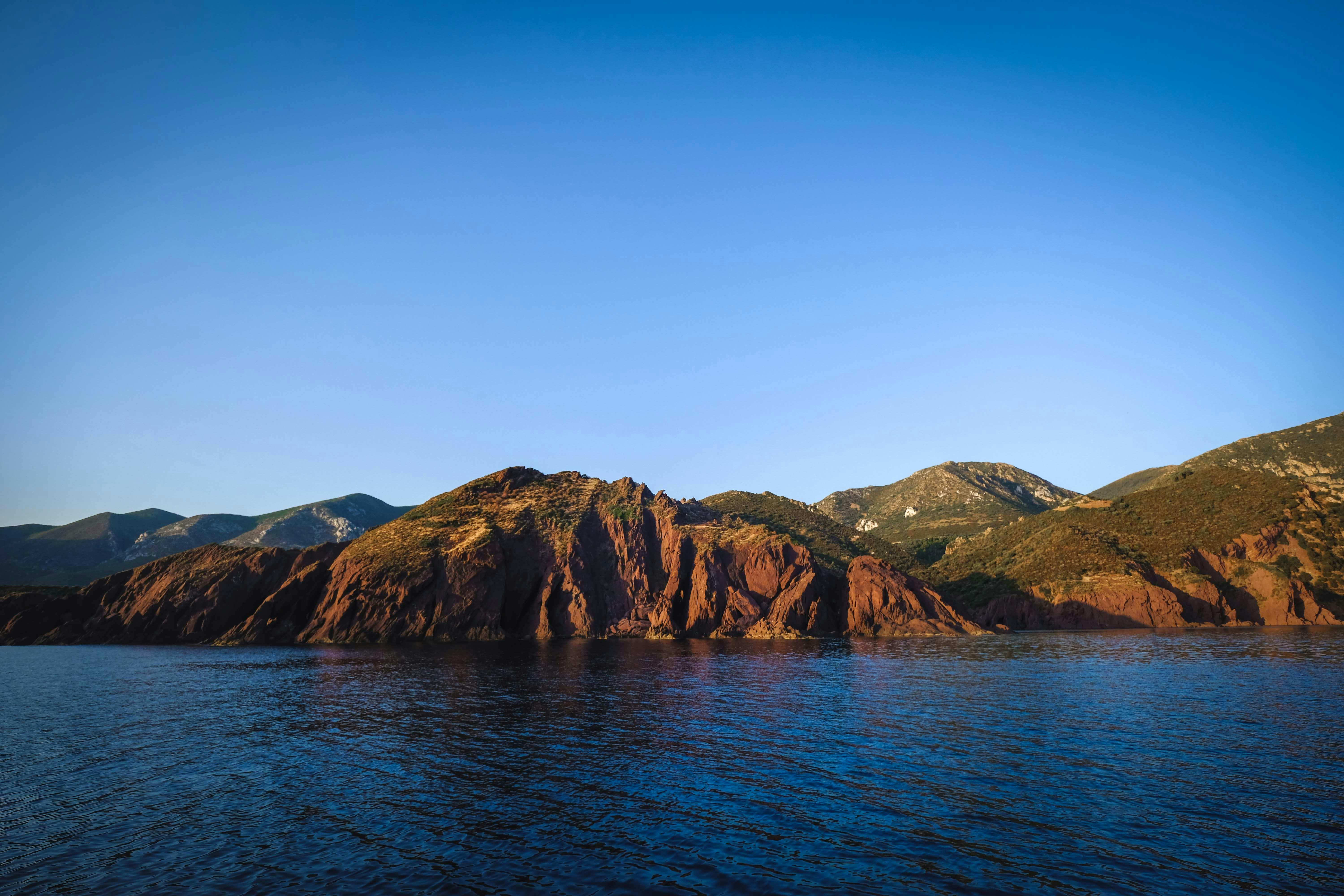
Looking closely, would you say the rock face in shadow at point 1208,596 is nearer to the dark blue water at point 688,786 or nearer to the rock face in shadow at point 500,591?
the rock face in shadow at point 500,591

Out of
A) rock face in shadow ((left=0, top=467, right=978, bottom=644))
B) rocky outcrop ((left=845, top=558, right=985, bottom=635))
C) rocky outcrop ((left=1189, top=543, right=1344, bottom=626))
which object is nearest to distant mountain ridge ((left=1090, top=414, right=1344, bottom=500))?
rocky outcrop ((left=1189, top=543, right=1344, bottom=626))

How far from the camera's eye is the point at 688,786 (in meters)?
25.7

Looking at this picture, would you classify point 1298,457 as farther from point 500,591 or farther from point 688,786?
point 688,786

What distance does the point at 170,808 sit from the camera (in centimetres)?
2358

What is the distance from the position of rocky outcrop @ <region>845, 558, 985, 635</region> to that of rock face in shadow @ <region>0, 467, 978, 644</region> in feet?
0.77

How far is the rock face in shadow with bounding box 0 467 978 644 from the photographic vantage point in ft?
341

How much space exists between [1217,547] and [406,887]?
148 metres

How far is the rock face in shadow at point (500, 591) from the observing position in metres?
104

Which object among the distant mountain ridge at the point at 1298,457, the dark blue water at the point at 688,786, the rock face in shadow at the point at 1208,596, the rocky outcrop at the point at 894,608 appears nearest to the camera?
the dark blue water at the point at 688,786

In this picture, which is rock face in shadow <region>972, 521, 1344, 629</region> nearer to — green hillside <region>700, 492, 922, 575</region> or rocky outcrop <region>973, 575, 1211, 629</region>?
rocky outcrop <region>973, 575, 1211, 629</region>

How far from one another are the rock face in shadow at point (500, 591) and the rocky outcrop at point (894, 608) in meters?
0.23

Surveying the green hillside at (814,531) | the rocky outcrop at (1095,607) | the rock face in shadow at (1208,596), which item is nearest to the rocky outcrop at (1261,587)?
the rock face in shadow at (1208,596)

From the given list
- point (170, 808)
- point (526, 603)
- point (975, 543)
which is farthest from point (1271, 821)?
point (975, 543)

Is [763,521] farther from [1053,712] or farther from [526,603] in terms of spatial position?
[1053,712]
